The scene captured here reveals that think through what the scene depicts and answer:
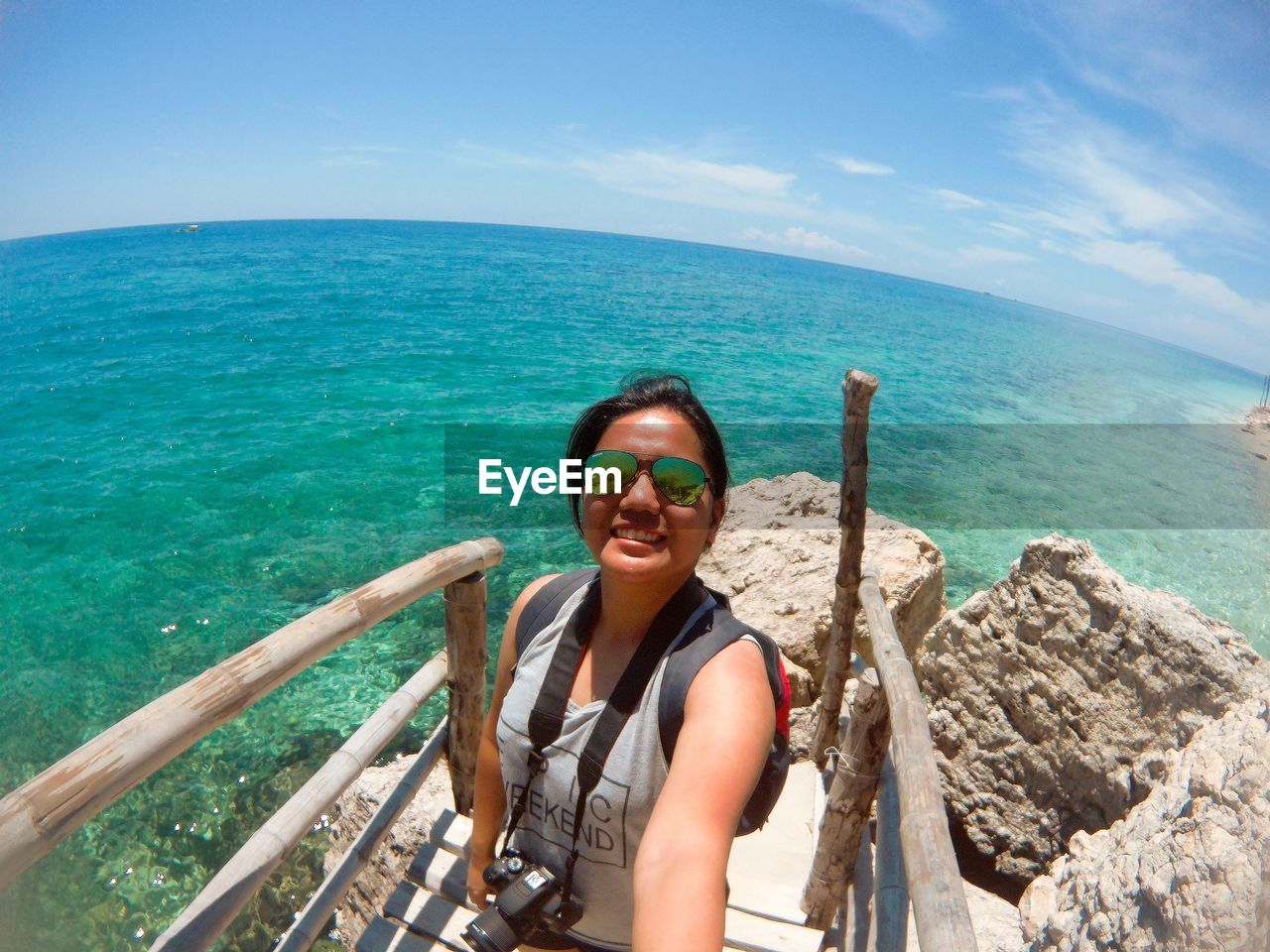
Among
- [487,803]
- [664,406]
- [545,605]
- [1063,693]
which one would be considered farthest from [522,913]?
[1063,693]

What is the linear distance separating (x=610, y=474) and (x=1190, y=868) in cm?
166

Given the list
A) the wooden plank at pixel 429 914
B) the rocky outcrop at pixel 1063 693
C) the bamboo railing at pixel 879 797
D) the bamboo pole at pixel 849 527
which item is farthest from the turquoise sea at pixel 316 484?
the rocky outcrop at pixel 1063 693

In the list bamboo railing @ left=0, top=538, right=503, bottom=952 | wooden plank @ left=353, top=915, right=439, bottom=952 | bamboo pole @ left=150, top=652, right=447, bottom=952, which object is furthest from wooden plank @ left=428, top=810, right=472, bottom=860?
bamboo pole @ left=150, top=652, right=447, bottom=952

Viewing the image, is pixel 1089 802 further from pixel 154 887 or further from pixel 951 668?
pixel 154 887

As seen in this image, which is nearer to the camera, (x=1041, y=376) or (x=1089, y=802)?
(x=1089, y=802)

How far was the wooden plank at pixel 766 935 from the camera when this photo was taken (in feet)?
9.05

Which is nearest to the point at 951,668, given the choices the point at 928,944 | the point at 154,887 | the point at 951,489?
the point at 928,944

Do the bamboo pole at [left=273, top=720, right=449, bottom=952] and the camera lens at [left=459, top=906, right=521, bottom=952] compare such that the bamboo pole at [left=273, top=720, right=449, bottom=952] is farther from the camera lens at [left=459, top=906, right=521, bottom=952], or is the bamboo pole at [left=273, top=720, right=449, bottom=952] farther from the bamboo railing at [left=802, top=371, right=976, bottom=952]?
the bamboo railing at [left=802, top=371, right=976, bottom=952]

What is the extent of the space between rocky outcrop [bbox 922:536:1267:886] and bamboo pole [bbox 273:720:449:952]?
311 centimetres

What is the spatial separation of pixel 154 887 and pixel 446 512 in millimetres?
7735

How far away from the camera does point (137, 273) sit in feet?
167

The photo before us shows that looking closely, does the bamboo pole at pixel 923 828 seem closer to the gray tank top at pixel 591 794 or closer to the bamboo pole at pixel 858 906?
the gray tank top at pixel 591 794

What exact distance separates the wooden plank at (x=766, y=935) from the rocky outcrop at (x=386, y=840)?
138 centimetres

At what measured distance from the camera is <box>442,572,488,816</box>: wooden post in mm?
2879
